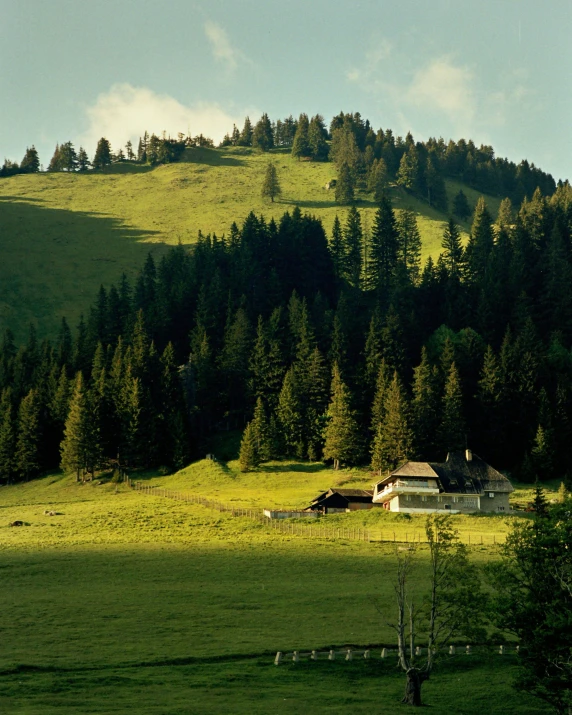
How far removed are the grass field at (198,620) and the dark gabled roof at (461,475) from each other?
20.0 feet

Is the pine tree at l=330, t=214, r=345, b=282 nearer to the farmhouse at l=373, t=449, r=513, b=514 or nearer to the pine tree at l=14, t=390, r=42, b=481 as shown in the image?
the pine tree at l=14, t=390, r=42, b=481

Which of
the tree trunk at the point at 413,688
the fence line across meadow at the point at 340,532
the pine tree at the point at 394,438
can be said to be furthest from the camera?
the pine tree at the point at 394,438

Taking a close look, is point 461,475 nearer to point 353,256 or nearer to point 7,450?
point 7,450

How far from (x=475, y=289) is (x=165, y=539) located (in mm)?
70515

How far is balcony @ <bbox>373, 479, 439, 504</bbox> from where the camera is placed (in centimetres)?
8750

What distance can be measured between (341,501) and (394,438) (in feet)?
45.9

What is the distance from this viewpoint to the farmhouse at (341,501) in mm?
85125

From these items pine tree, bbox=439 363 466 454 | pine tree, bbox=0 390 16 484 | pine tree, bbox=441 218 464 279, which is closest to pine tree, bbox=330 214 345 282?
pine tree, bbox=441 218 464 279

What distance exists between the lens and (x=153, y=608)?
5059 cm

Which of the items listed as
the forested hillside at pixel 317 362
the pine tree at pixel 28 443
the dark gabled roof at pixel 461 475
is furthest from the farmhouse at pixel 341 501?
the pine tree at pixel 28 443

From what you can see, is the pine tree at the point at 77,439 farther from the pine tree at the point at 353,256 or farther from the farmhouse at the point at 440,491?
the pine tree at the point at 353,256

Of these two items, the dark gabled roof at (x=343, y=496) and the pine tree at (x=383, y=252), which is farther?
the pine tree at (x=383, y=252)

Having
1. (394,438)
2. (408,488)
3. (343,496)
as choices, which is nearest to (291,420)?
(394,438)

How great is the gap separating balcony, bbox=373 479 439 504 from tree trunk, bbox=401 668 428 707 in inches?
1946
